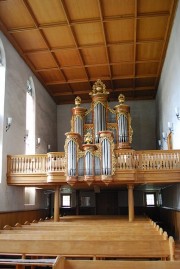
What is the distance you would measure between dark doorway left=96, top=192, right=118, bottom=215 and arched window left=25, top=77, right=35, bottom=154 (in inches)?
274

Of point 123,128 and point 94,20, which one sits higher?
point 94,20

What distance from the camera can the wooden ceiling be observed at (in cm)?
1230

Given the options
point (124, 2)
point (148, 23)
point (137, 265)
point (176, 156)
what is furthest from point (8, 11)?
point (137, 265)

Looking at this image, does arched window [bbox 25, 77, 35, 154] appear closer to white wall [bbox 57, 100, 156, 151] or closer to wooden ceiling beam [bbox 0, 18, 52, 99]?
wooden ceiling beam [bbox 0, 18, 52, 99]

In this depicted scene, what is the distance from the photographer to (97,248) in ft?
22.0

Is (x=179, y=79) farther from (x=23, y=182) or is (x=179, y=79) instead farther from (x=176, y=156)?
(x=23, y=182)

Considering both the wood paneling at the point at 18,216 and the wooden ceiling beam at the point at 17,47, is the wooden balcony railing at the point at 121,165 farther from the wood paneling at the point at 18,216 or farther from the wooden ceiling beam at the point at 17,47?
the wooden ceiling beam at the point at 17,47

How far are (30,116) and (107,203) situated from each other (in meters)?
8.27

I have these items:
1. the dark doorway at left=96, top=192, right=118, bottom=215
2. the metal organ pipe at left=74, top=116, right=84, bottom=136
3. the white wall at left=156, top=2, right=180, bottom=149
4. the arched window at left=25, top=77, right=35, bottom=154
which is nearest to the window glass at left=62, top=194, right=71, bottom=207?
the dark doorway at left=96, top=192, right=118, bottom=215

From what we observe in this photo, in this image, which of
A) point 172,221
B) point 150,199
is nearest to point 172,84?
point 172,221

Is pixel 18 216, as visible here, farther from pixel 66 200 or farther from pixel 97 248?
pixel 97 248

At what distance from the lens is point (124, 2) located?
472 inches

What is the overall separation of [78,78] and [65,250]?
1314cm

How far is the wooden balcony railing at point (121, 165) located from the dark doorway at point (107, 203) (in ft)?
28.5
